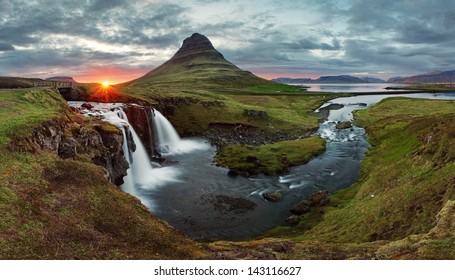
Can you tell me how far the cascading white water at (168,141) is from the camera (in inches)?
3319

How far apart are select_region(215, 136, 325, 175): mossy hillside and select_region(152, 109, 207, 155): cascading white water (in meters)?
10.5

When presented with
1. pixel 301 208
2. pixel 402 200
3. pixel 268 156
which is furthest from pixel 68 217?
pixel 268 156

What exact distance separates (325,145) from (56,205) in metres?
72.7

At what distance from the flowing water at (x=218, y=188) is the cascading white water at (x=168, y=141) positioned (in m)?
1.15

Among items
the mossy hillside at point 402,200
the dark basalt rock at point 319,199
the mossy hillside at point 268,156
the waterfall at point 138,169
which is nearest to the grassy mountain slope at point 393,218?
Result: the mossy hillside at point 402,200

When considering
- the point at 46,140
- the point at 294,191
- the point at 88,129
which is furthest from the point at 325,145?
the point at 46,140

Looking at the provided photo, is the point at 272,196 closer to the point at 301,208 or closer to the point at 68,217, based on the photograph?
the point at 301,208

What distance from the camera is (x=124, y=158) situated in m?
59.2

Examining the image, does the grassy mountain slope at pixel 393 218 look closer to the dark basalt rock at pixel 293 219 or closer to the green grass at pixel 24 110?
the dark basalt rock at pixel 293 219

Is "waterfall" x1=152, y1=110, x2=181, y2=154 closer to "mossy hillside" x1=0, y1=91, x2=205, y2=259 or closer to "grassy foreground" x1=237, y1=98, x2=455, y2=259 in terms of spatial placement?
"grassy foreground" x1=237, y1=98, x2=455, y2=259

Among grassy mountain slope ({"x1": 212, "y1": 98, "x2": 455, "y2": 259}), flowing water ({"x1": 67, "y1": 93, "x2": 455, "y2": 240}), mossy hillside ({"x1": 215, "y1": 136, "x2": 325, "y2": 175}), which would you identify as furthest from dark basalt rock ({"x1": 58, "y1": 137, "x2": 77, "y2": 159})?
mossy hillside ({"x1": 215, "y1": 136, "x2": 325, "y2": 175})

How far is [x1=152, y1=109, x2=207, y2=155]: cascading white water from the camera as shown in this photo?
277 feet

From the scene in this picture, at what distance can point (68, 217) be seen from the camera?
2362cm

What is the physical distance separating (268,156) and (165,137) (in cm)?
3057
